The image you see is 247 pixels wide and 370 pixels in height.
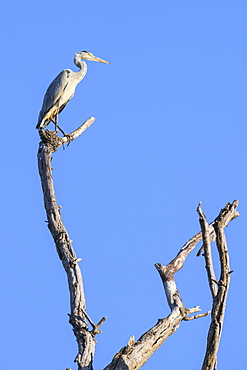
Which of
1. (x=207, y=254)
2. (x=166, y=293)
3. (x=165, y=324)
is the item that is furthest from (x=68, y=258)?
(x=207, y=254)

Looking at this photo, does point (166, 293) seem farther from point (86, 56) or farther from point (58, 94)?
point (86, 56)

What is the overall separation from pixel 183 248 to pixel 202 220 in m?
1.60

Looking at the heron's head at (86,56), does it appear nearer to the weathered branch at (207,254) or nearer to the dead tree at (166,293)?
the dead tree at (166,293)

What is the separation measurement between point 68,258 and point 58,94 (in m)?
5.94

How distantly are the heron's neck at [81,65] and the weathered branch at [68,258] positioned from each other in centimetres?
465

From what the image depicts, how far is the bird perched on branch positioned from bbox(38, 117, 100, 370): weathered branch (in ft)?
11.4

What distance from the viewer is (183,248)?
779cm

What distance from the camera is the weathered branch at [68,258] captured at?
276 inches

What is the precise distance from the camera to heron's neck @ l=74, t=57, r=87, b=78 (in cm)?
1380

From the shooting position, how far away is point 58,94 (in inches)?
515

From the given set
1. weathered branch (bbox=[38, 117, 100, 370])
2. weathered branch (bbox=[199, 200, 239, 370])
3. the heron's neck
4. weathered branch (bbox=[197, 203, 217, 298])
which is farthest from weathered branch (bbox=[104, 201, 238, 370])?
the heron's neck

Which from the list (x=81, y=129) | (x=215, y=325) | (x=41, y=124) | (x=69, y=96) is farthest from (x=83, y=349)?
(x=69, y=96)

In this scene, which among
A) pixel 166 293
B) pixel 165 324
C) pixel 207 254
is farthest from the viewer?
pixel 166 293

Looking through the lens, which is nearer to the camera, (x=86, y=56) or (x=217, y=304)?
(x=217, y=304)
